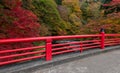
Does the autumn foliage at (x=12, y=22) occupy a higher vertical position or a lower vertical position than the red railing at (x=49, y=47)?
higher

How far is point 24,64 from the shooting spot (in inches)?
183

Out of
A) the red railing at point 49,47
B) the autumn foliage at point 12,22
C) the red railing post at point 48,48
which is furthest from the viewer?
the autumn foliage at point 12,22

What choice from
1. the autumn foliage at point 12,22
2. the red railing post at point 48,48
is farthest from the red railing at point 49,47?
the autumn foliage at point 12,22

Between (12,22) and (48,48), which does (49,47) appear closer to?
(48,48)

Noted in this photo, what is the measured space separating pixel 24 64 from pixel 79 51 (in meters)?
2.79

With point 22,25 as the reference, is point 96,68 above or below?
below

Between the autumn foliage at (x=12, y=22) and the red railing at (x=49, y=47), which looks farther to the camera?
the autumn foliage at (x=12, y=22)

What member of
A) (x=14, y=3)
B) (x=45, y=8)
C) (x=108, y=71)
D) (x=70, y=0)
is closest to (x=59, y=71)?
(x=108, y=71)

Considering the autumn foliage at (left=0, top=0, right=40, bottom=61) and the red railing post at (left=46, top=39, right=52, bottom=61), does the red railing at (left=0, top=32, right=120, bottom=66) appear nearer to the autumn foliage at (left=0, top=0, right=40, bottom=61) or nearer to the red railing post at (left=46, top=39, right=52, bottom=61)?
the red railing post at (left=46, top=39, right=52, bottom=61)

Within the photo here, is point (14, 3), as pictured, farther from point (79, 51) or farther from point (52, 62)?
point (52, 62)

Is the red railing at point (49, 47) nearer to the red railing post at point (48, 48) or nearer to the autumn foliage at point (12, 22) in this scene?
the red railing post at point (48, 48)

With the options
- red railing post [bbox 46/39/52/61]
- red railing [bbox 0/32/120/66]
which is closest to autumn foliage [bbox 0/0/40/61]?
red railing [bbox 0/32/120/66]

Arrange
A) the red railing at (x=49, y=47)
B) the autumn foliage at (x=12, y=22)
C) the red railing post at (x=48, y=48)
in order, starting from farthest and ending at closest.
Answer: the autumn foliage at (x=12, y=22)
the red railing post at (x=48, y=48)
the red railing at (x=49, y=47)

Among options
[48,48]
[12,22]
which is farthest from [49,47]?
[12,22]
